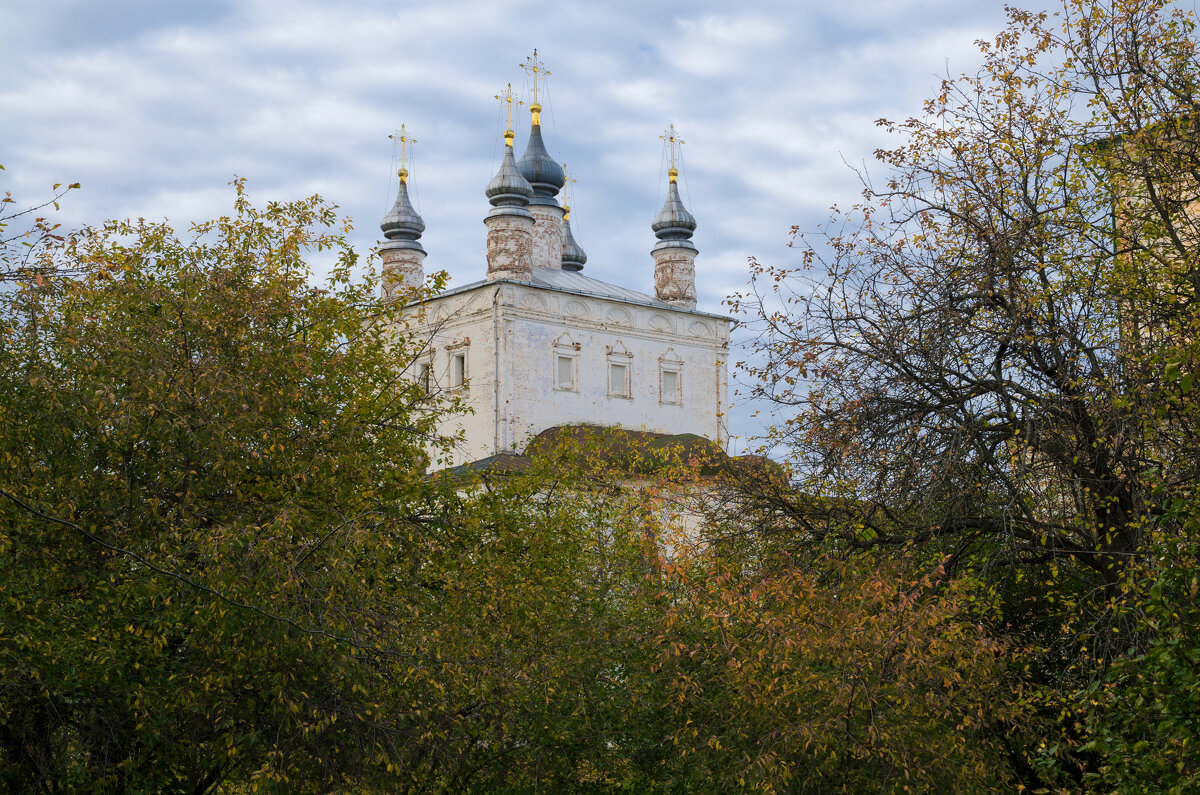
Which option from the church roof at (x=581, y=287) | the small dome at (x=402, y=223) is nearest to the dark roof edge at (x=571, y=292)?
the church roof at (x=581, y=287)

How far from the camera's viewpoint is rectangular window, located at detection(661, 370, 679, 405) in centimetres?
3934

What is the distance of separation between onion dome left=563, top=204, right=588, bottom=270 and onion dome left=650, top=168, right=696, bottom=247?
5000 millimetres

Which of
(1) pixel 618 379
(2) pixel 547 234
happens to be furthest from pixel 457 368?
(2) pixel 547 234

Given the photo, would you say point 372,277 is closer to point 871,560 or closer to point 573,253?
point 871,560

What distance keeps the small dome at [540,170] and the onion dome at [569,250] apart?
2872 mm

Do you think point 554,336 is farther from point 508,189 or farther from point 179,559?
point 179,559

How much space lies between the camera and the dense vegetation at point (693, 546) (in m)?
9.96

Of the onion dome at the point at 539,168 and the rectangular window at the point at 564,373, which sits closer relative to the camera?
the rectangular window at the point at 564,373

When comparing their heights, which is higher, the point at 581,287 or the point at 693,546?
the point at 581,287

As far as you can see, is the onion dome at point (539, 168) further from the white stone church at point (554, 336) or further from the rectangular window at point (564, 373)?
the rectangular window at point (564, 373)

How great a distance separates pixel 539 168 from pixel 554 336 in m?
8.70

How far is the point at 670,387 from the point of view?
3956 centimetres

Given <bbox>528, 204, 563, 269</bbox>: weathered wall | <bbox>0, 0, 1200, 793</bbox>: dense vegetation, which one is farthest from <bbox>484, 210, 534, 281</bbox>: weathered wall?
<bbox>0, 0, 1200, 793</bbox>: dense vegetation

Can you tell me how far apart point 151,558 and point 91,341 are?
207 centimetres
